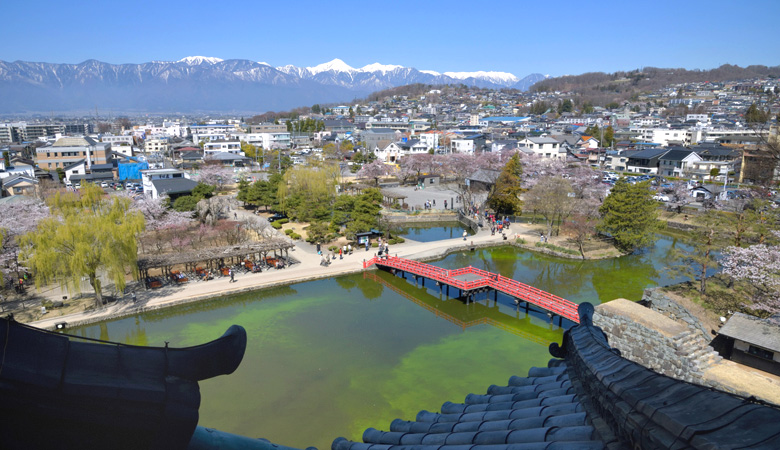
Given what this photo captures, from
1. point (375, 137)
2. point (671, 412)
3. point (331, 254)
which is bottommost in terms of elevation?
point (331, 254)

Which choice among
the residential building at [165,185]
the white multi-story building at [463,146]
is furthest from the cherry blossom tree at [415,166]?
the residential building at [165,185]

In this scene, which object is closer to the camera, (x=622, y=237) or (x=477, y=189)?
(x=622, y=237)

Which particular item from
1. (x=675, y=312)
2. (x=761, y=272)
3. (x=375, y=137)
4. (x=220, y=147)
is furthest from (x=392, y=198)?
(x=375, y=137)

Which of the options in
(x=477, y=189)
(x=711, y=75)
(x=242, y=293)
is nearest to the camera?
(x=242, y=293)

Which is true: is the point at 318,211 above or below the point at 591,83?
below

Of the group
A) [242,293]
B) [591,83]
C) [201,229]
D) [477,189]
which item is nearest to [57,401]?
[242,293]

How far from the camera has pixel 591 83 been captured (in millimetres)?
165500

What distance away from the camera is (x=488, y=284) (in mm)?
17047

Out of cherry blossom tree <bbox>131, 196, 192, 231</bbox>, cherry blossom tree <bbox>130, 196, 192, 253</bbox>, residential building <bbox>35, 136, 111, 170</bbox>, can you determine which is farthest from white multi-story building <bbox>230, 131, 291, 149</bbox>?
cherry blossom tree <bbox>131, 196, 192, 231</bbox>

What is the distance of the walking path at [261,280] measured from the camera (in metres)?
15.1

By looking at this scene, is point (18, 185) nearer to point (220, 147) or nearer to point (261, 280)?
point (261, 280)

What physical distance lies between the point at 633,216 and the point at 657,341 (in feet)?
44.7

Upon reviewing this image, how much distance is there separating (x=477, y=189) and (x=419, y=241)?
11661mm

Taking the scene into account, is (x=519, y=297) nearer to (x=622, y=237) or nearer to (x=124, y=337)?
(x=622, y=237)
